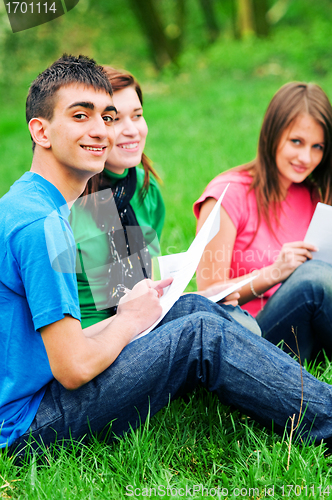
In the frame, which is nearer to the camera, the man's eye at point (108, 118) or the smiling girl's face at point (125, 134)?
the man's eye at point (108, 118)

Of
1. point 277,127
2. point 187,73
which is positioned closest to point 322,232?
point 277,127

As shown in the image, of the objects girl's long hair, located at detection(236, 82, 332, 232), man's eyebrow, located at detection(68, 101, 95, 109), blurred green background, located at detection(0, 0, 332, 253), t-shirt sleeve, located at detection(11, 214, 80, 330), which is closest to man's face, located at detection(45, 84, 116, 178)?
man's eyebrow, located at detection(68, 101, 95, 109)

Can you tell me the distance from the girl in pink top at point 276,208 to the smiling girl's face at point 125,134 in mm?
444

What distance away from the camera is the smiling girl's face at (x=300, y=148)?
8.41 feet

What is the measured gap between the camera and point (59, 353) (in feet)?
4.76

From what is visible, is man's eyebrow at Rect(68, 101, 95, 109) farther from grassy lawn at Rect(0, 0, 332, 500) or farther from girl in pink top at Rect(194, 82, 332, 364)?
grassy lawn at Rect(0, 0, 332, 500)

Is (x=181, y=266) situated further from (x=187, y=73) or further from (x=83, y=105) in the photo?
(x=187, y=73)

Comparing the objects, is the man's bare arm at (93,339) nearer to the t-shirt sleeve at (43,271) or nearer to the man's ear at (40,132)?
the t-shirt sleeve at (43,271)

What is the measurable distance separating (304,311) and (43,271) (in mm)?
1233

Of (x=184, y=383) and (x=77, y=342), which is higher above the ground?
(x=77, y=342)

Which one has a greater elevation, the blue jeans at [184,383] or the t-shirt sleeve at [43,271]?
the t-shirt sleeve at [43,271]

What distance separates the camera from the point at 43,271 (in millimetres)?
1421

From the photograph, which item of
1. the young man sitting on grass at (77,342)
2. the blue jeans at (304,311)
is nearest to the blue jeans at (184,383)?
the young man sitting on grass at (77,342)

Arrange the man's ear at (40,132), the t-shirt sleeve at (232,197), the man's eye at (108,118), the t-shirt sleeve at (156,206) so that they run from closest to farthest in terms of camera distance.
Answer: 1. the man's ear at (40,132)
2. the man's eye at (108,118)
3. the t-shirt sleeve at (232,197)
4. the t-shirt sleeve at (156,206)
